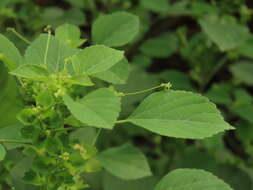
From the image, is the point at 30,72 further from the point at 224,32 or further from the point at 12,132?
the point at 224,32

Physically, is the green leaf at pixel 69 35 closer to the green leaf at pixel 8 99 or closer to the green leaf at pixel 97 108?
the green leaf at pixel 8 99

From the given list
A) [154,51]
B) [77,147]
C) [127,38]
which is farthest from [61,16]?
[77,147]

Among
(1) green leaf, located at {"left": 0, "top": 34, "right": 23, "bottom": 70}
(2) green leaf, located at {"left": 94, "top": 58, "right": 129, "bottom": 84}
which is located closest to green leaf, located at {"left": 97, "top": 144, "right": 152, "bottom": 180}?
(2) green leaf, located at {"left": 94, "top": 58, "right": 129, "bottom": 84}

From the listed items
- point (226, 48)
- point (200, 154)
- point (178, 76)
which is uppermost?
point (226, 48)

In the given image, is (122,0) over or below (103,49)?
below

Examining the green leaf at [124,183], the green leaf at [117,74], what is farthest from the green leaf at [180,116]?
the green leaf at [124,183]

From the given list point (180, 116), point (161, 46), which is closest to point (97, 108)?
point (180, 116)

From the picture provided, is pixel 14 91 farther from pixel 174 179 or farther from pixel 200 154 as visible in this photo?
pixel 200 154
